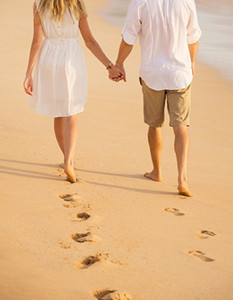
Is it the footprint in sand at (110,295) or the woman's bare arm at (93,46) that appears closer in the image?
the footprint in sand at (110,295)

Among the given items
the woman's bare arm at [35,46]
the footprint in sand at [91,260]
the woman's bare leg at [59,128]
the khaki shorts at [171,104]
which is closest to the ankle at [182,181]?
the khaki shorts at [171,104]

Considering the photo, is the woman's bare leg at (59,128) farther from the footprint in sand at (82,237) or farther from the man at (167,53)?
the footprint in sand at (82,237)

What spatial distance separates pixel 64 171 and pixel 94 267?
4.84 ft

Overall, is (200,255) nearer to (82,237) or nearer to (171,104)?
(82,237)

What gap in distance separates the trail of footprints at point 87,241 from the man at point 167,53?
0.84 metres

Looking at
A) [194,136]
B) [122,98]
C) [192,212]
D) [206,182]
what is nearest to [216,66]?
[122,98]

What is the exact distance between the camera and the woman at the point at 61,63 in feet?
14.7

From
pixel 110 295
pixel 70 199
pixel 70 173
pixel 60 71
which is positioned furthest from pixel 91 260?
pixel 60 71

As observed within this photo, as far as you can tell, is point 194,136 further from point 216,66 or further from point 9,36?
point 9,36

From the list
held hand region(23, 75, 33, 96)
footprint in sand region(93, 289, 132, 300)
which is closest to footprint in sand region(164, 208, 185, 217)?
footprint in sand region(93, 289, 132, 300)

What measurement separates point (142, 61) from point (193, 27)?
443 millimetres

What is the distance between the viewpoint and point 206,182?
199 inches

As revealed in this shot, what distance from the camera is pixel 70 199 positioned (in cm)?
442

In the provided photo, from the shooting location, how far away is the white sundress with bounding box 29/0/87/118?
453 cm
